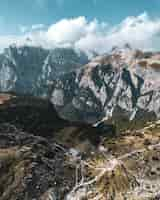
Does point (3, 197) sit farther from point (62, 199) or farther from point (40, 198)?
point (62, 199)

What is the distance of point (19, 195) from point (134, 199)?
2738 inches

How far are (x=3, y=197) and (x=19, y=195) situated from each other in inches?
373

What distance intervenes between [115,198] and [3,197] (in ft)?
221

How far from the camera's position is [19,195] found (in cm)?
19912

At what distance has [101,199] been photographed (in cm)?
19700

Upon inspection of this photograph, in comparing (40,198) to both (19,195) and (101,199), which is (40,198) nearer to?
(19,195)

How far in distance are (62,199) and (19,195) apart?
26148 mm

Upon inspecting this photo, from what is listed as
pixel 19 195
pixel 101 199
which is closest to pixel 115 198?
pixel 101 199

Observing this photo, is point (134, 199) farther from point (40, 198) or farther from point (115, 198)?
point (40, 198)

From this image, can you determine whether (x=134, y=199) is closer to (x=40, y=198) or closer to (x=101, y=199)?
(x=101, y=199)

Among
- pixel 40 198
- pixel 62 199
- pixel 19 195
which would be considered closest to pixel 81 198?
pixel 62 199

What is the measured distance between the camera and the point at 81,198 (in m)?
198

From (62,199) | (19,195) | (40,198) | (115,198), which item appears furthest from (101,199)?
(19,195)

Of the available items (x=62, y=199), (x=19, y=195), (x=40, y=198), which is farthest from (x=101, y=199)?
(x=19, y=195)
